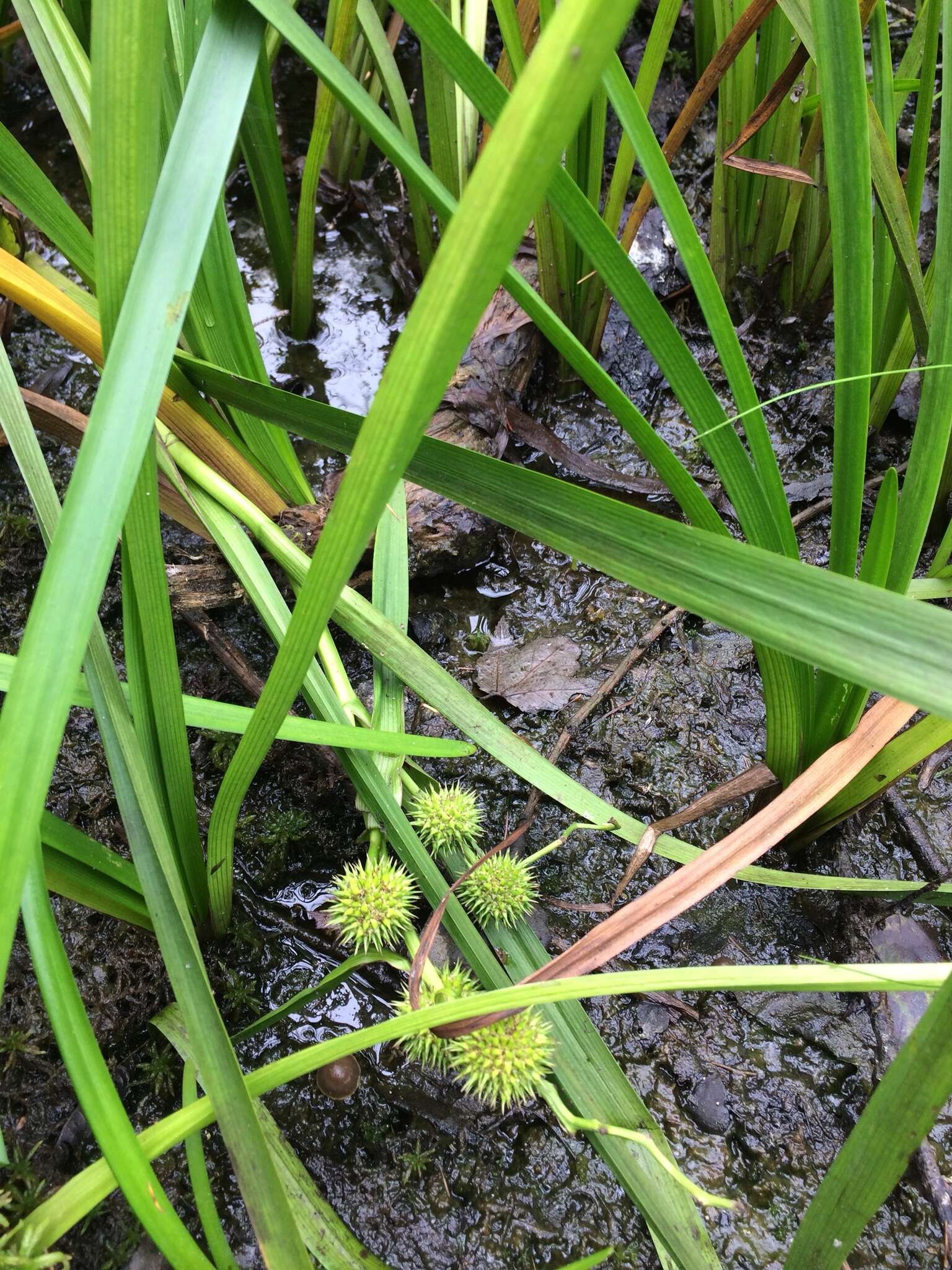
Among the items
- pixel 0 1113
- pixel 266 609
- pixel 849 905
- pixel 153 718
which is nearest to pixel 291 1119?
pixel 0 1113

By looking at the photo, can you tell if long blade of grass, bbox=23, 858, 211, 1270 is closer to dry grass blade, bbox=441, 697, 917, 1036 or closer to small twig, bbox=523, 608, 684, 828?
dry grass blade, bbox=441, 697, 917, 1036

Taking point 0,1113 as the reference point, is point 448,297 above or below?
above

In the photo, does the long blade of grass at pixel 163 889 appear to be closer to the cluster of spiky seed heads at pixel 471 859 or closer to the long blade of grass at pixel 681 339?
the cluster of spiky seed heads at pixel 471 859

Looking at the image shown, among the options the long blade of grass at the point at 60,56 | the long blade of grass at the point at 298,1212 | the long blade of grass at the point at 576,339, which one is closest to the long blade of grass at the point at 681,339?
the long blade of grass at the point at 576,339

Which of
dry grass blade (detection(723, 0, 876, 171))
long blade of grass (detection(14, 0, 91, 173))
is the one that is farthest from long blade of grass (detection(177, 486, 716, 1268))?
dry grass blade (detection(723, 0, 876, 171))

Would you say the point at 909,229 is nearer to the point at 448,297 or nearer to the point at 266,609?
the point at 448,297

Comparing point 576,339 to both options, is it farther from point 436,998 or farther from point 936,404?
point 436,998
